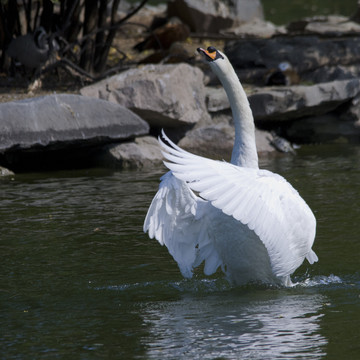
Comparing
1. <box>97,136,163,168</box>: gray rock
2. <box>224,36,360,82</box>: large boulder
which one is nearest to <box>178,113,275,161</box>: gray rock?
<box>97,136,163,168</box>: gray rock

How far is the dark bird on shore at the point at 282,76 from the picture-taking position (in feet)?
45.6

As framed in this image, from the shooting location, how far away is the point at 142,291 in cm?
548

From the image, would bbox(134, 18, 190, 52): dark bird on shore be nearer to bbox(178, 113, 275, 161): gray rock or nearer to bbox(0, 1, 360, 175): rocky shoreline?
bbox(0, 1, 360, 175): rocky shoreline

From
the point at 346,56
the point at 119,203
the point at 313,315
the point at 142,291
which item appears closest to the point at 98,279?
the point at 142,291

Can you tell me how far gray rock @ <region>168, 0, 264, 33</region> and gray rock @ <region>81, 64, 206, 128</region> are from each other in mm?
7794

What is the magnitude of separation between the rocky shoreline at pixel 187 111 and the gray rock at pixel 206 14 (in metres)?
4.99

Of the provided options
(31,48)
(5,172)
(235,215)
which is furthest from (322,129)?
(235,215)

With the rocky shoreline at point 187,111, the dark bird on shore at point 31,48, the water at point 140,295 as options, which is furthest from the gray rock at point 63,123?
the dark bird on shore at point 31,48

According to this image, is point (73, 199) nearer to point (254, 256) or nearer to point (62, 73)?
point (254, 256)

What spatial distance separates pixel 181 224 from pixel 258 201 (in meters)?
1.04

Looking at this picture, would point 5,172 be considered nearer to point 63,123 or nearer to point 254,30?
point 63,123

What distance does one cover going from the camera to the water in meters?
4.27

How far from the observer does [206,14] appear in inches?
790

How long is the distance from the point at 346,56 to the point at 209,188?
11891mm
